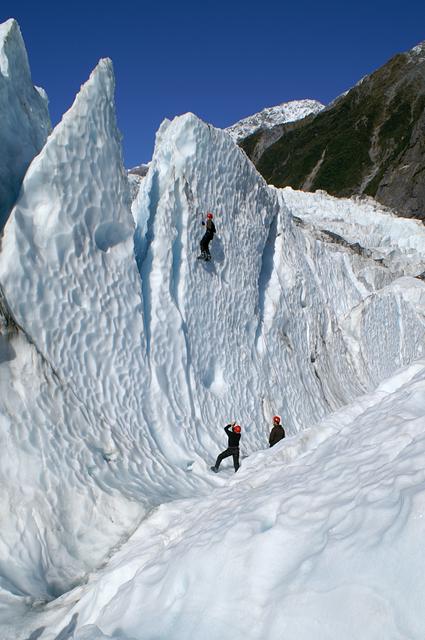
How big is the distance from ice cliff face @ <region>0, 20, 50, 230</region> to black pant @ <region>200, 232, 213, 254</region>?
3.13 m

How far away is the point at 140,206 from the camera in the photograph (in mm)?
10258

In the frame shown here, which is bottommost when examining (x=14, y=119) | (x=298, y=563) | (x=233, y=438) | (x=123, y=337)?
(x=298, y=563)

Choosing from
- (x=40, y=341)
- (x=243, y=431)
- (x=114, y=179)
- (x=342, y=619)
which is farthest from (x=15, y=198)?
(x=342, y=619)

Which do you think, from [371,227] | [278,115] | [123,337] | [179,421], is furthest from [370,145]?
[278,115]

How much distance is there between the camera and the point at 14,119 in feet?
25.1

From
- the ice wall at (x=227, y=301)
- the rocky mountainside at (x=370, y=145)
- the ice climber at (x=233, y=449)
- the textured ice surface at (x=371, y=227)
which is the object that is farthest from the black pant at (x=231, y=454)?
the rocky mountainside at (x=370, y=145)

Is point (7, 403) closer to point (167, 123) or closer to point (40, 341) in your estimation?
point (40, 341)

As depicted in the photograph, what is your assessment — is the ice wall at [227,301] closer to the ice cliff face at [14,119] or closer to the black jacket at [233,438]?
the black jacket at [233,438]

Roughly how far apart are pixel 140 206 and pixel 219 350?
304 cm

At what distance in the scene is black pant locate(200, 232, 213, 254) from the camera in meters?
9.86

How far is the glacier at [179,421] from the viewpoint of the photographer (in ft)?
10.5

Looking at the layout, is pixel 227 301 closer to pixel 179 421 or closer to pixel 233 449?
pixel 179 421

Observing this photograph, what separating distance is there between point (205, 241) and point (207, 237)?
11cm

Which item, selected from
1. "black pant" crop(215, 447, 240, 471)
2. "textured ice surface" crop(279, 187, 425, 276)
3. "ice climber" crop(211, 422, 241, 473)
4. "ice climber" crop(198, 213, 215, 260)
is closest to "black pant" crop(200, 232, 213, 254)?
"ice climber" crop(198, 213, 215, 260)
